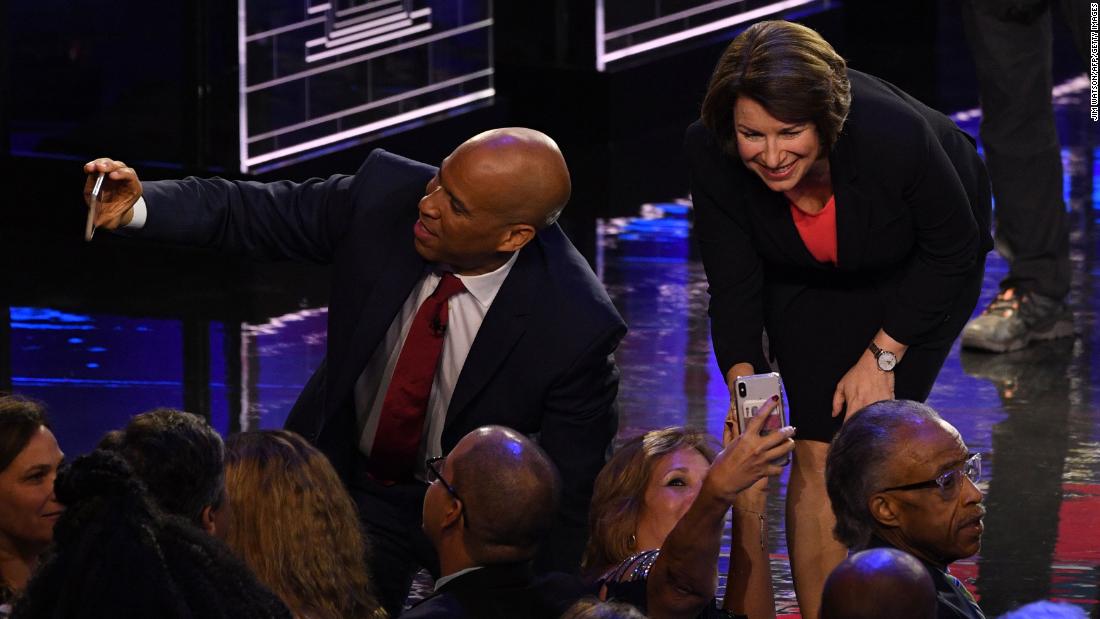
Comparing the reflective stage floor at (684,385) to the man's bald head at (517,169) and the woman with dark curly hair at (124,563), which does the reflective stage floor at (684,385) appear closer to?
the man's bald head at (517,169)

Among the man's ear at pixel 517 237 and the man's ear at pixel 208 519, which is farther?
the man's ear at pixel 517 237

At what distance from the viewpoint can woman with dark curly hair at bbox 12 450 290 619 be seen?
232cm

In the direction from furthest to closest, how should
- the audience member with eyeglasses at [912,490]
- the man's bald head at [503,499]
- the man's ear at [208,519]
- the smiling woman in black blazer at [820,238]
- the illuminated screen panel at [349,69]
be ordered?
the illuminated screen panel at [349,69] → the smiling woman in black blazer at [820,238] → the audience member with eyeglasses at [912,490] → the man's bald head at [503,499] → the man's ear at [208,519]

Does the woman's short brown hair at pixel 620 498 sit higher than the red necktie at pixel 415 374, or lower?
lower

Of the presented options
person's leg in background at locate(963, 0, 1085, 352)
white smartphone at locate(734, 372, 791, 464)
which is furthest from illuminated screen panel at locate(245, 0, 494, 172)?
white smartphone at locate(734, 372, 791, 464)

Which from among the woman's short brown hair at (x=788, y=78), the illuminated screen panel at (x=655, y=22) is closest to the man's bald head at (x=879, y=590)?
the woman's short brown hair at (x=788, y=78)

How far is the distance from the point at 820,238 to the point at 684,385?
2.33m

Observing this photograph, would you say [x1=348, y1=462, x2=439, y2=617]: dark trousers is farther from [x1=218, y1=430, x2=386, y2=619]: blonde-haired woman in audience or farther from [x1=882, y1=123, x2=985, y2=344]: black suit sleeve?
[x1=882, y1=123, x2=985, y2=344]: black suit sleeve

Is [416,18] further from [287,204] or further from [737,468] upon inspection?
[737,468]

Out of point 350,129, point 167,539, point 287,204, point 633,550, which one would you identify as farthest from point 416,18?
point 167,539

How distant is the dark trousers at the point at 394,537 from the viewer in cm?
386

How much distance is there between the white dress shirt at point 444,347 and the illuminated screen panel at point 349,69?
471 cm

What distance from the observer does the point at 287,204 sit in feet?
12.8

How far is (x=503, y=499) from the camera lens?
9.98 ft
